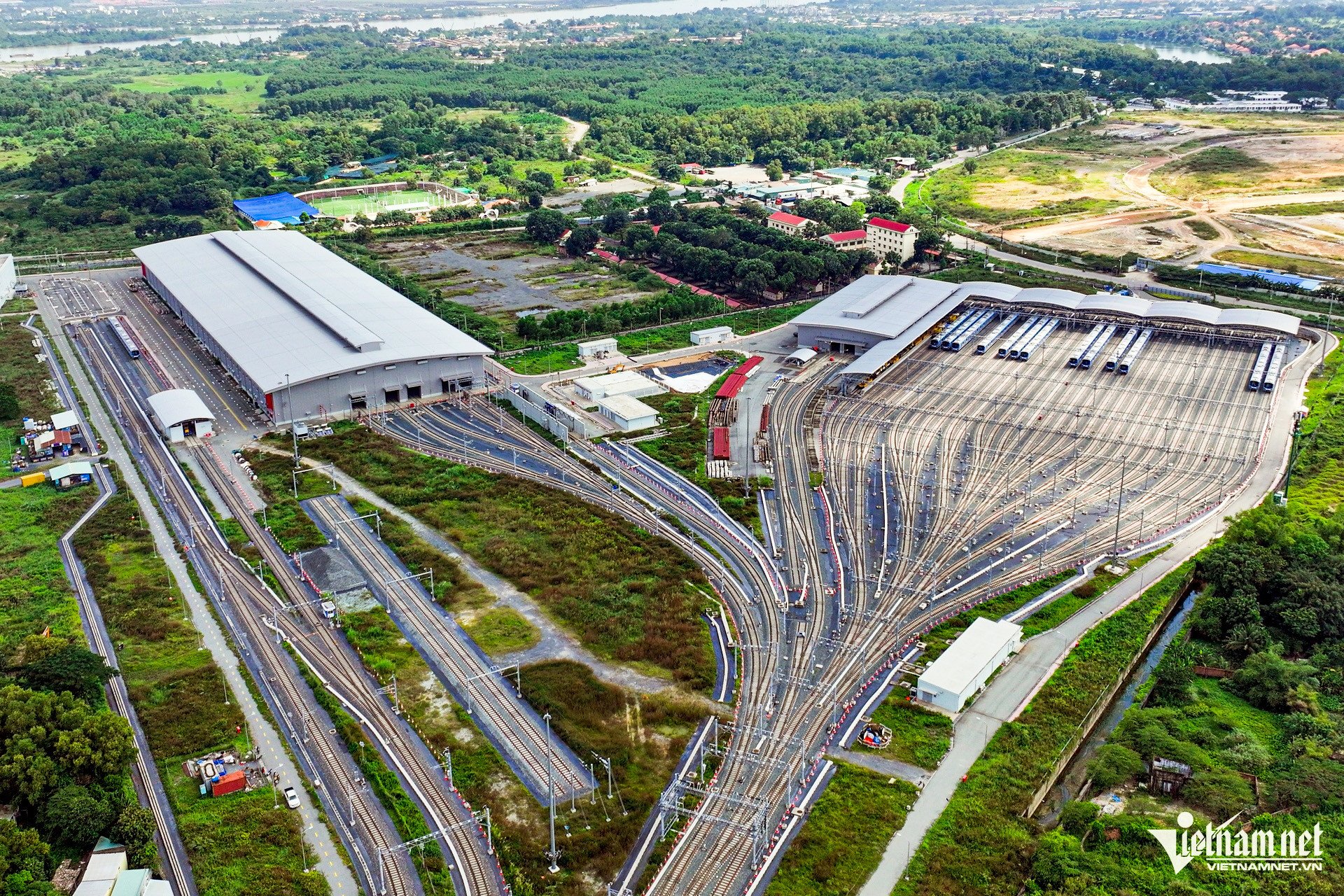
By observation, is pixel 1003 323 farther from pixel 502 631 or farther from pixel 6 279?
pixel 6 279

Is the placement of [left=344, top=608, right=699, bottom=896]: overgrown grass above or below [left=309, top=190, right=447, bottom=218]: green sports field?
below

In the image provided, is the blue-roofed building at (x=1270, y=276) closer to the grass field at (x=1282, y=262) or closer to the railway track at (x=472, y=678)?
the grass field at (x=1282, y=262)

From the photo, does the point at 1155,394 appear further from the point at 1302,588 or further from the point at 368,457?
the point at 368,457

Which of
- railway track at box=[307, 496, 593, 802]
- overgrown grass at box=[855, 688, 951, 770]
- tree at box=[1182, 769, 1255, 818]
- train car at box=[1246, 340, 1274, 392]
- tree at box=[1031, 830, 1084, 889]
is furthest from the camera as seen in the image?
train car at box=[1246, 340, 1274, 392]

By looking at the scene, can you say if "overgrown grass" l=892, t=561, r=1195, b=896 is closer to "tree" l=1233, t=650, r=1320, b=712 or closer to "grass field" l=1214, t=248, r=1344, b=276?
"tree" l=1233, t=650, r=1320, b=712

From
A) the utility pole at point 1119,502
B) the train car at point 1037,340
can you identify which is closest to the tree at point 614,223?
the train car at point 1037,340

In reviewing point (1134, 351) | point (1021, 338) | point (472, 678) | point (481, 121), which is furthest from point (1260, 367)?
point (481, 121)

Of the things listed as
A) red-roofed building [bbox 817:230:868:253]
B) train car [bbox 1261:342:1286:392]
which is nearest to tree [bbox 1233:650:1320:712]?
train car [bbox 1261:342:1286:392]
